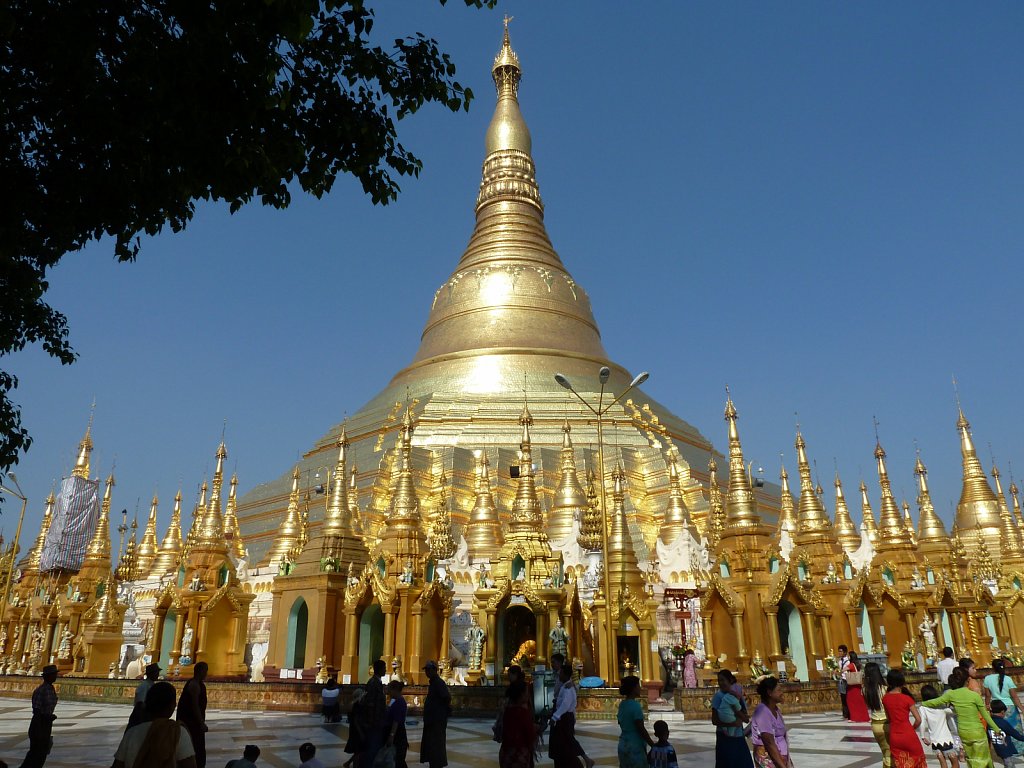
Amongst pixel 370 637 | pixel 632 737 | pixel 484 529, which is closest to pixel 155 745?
pixel 632 737

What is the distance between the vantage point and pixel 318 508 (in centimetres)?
3416

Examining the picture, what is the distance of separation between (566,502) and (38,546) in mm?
28199

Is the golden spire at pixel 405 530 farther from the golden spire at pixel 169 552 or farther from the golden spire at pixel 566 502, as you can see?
the golden spire at pixel 169 552

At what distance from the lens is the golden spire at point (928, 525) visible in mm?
32156

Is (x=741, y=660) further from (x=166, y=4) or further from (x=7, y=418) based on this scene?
(x=166, y=4)

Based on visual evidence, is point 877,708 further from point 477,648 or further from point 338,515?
point 338,515

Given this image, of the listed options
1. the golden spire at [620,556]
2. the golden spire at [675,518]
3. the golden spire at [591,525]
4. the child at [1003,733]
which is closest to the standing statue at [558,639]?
the golden spire at [620,556]

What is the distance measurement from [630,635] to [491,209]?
33.9 metres

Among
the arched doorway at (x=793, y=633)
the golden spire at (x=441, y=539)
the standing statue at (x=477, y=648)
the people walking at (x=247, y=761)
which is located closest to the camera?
the people walking at (x=247, y=761)

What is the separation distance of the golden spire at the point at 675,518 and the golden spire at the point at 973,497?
20.2 meters

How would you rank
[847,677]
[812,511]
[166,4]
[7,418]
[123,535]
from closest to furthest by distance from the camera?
1. [166,4]
2. [7,418]
3. [847,677]
4. [812,511]
5. [123,535]

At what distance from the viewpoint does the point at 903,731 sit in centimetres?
690

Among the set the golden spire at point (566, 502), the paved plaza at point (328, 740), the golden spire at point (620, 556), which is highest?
the golden spire at point (566, 502)

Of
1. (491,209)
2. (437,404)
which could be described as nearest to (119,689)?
(437,404)
